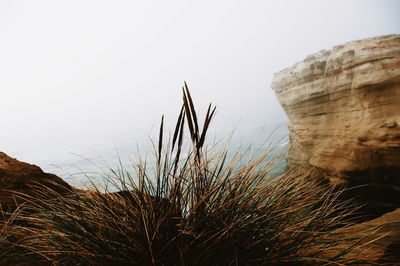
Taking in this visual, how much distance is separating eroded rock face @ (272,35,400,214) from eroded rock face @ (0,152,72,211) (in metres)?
4.41

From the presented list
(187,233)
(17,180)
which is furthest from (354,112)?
(17,180)

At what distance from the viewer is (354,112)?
500 centimetres

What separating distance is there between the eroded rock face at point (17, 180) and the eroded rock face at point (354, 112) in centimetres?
441

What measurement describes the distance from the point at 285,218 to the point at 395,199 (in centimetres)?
487

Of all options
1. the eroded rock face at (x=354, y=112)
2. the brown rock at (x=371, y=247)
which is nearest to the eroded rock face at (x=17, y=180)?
the brown rock at (x=371, y=247)

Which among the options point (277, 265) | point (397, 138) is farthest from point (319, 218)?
point (397, 138)

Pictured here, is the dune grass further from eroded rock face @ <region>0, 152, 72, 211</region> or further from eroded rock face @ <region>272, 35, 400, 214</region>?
eroded rock face @ <region>272, 35, 400, 214</region>

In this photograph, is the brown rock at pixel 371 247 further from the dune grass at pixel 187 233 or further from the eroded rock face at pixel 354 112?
the eroded rock face at pixel 354 112

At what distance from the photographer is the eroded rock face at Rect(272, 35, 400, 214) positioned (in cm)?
427

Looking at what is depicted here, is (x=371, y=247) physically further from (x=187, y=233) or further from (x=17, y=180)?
(x=17, y=180)

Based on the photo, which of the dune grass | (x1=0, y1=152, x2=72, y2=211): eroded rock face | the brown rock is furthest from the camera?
(x1=0, y1=152, x2=72, y2=211): eroded rock face

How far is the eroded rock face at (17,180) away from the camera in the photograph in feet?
3.84

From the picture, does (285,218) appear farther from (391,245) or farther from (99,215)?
(99,215)

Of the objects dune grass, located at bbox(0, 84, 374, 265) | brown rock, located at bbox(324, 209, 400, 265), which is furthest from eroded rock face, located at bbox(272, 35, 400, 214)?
dune grass, located at bbox(0, 84, 374, 265)
